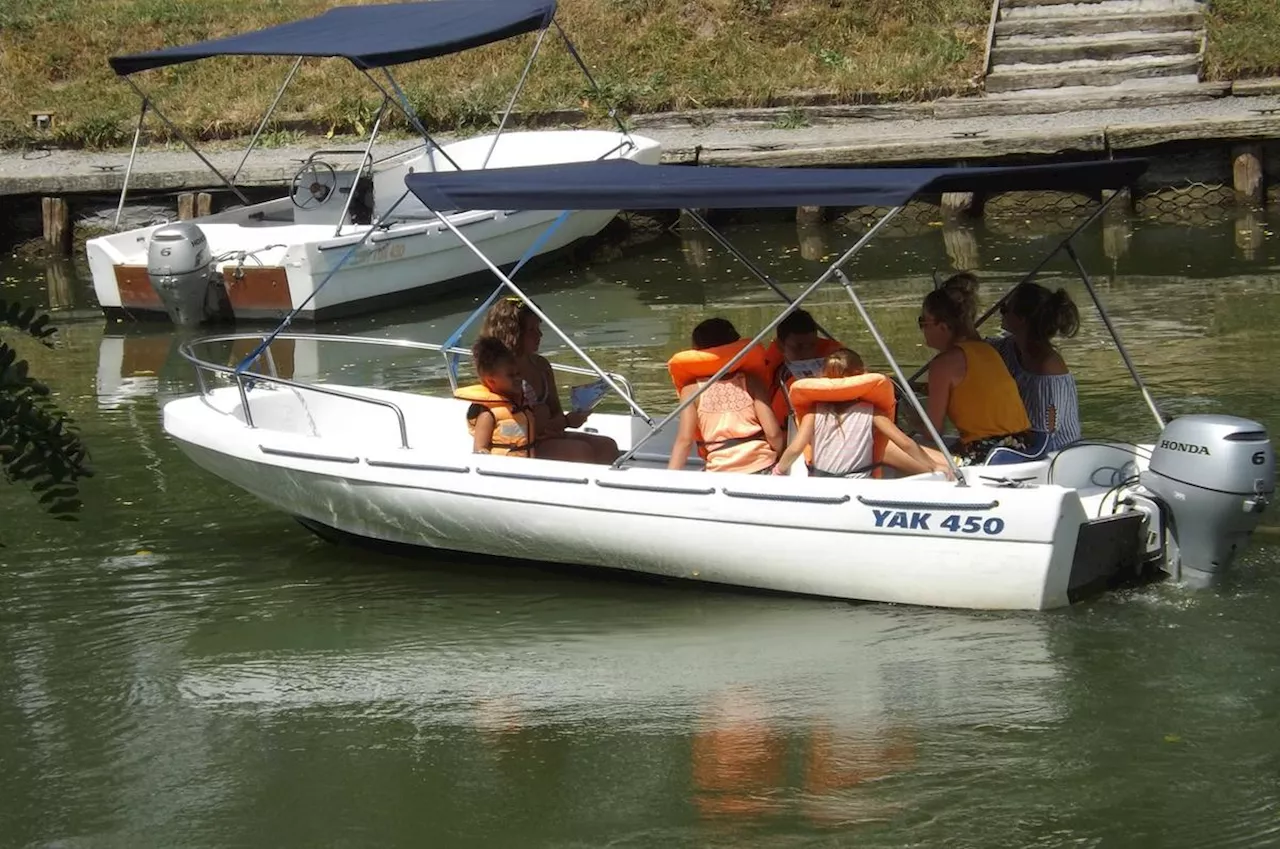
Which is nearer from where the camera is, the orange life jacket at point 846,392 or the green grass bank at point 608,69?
the orange life jacket at point 846,392

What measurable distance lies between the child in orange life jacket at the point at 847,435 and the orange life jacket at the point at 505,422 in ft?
3.98

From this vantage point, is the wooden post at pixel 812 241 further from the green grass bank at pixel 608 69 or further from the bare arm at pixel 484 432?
the bare arm at pixel 484 432

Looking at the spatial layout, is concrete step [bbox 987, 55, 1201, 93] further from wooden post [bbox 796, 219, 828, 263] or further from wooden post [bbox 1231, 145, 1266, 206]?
wooden post [bbox 796, 219, 828, 263]

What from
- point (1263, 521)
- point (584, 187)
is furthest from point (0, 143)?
point (1263, 521)

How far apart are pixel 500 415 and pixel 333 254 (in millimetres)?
6319

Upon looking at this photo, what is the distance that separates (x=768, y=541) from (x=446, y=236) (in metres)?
7.72

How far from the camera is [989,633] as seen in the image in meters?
6.59

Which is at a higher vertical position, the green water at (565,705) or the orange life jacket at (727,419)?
the orange life jacket at (727,419)

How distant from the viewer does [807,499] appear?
675 centimetres

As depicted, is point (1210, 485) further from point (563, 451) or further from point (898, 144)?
point (898, 144)

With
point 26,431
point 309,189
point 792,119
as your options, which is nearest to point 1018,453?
point 26,431

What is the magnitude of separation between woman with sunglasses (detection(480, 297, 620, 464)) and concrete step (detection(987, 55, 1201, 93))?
37.8 ft

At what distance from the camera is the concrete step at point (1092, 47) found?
1788 cm

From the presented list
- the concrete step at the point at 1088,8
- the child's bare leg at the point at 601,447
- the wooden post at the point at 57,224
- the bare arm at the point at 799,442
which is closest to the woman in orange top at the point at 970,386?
the bare arm at the point at 799,442
